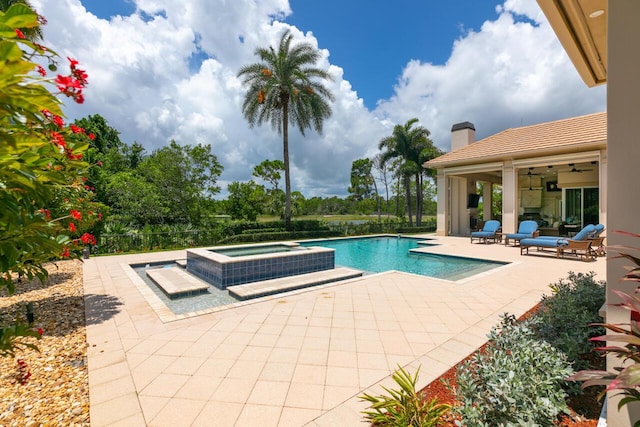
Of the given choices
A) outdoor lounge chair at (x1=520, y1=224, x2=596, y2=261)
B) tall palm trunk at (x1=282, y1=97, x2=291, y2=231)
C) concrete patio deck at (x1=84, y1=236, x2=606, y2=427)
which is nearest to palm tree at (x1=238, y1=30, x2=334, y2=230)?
tall palm trunk at (x1=282, y1=97, x2=291, y2=231)

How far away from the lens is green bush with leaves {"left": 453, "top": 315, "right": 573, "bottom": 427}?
1875mm

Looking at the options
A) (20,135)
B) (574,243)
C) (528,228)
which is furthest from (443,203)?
(20,135)

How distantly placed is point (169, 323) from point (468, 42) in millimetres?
14022

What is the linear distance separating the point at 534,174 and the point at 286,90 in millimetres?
16968

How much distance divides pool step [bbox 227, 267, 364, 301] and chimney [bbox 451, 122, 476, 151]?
52.8ft

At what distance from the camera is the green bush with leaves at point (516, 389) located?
1.88 m

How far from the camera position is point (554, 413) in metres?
1.82

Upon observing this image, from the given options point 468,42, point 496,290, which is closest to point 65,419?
point 496,290

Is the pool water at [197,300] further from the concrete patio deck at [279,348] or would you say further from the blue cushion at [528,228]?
the blue cushion at [528,228]

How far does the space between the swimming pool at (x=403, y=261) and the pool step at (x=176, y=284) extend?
520cm

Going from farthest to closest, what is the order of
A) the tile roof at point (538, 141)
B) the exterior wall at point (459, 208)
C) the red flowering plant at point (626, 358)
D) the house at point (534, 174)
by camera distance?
1. the exterior wall at point (459, 208)
2. the house at point (534, 174)
3. the tile roof at point (538, 141)
4. the red flowering plant at point (626, 358)

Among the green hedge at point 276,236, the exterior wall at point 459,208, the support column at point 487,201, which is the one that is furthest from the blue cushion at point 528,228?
the green hedge at point 276,236

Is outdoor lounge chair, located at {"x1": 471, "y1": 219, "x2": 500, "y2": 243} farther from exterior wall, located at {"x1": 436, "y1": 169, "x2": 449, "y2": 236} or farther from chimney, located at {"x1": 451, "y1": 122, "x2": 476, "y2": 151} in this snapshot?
chimney, located at {"x1": 451, "y1": 122, "x2": 476, "y2": 151}

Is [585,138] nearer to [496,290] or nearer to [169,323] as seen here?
[496,290]
